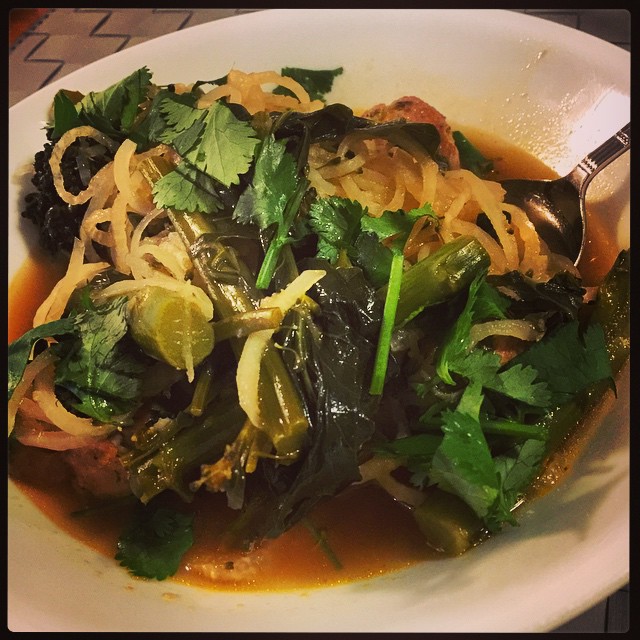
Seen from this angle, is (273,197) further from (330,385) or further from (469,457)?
(469,457)

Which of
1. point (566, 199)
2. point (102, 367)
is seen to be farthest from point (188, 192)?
point (566, 199)

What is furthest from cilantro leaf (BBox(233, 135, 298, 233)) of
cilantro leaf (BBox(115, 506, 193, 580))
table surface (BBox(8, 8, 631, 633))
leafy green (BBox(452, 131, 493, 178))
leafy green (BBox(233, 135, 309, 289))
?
table surface (BBox(8, 8, 631, 633))

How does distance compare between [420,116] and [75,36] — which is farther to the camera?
[75,36]

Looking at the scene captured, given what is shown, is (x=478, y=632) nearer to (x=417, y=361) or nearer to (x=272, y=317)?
(x=417, y=361)

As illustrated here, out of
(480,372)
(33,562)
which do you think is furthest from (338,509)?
(33,562)

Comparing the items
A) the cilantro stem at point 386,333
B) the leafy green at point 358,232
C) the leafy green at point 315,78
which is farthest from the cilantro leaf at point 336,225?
the leafy green at point 315,78

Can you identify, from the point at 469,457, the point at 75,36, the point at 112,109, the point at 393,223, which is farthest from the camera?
the point at 75,36

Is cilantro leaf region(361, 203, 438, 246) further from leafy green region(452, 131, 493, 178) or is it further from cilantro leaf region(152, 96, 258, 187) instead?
leafy green region(452, 131, 493, 178)

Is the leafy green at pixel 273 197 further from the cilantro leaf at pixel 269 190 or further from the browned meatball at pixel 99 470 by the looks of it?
the browned meatball at pixel 99 470
